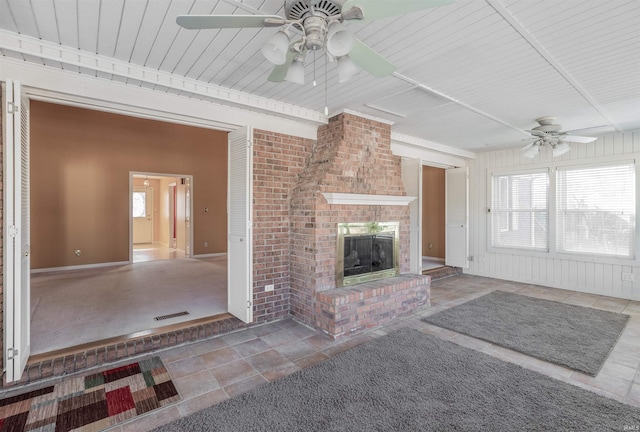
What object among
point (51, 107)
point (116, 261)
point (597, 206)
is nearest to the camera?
point (597, 206)

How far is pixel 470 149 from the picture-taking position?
6.17 m

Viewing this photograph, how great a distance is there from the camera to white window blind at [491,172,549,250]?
5.64 m

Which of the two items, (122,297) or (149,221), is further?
(149,221)

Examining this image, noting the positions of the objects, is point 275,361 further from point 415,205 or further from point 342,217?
point 415,205

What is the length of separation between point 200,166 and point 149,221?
441 cm

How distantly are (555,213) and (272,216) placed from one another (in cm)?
495

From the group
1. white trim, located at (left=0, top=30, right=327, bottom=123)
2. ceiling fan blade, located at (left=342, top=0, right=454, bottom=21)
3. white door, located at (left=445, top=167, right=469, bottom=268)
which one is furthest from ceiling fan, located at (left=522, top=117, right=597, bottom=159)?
ceiling fan blade, located at (left=342, top=0, right=454, bottom=21)

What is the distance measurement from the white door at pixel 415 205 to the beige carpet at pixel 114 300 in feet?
9.81

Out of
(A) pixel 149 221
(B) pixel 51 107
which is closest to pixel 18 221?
(B) pixel 51 107

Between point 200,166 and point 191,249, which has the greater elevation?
point 200,166

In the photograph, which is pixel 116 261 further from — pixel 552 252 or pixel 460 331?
pixel 552 252

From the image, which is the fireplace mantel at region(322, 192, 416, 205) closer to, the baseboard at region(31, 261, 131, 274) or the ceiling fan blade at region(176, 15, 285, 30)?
the ceiling fan blade at region(176, 15, 285, 30)

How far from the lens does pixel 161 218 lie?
35.2 feet

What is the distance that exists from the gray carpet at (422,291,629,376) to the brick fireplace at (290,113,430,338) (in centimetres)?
61
